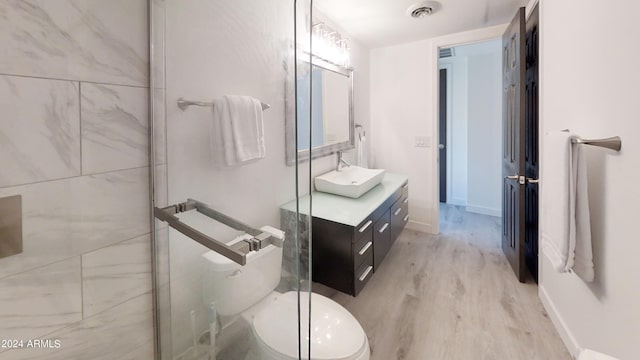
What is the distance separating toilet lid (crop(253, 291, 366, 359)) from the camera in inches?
36.2

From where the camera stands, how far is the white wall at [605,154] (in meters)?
1.01

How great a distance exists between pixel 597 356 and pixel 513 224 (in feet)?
6.33

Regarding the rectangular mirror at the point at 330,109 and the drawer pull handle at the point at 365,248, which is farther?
the rectangular mirror at the point at 330,109

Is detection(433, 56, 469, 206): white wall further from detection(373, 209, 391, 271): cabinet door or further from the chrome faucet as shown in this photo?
detection(373, 209, 391, 271): cabinet door

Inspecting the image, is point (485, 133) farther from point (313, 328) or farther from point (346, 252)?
point (313, 328)

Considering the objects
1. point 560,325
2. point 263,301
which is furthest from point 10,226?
point 560,325

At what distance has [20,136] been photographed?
0.79 meters

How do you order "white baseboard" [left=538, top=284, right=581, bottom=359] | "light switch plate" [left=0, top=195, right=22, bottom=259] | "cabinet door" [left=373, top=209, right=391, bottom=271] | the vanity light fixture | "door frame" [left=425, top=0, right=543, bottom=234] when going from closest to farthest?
"light switch plate" [left=0, top=195, right=22, bottom=259]
"white baseboard" [left=538, top=284, right=581, bottom=359]
"cabinet door" [left=373, top=209, right=391, bottom=271]
the vanity light fixture
"door frame" [left=425, top=0, right=543, bottom=234]

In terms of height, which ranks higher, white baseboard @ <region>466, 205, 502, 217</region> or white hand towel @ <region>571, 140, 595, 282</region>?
white hand towel @ <region>571, 140, 595, 282</region>

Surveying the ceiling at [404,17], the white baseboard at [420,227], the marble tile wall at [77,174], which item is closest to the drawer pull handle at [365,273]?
the marble tile wall at [77,174]

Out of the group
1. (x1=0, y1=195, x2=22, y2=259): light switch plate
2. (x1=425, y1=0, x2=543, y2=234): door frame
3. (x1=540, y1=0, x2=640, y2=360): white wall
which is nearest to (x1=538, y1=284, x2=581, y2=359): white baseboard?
(x1=540, y1=0, x2=640, y2=360): white wall

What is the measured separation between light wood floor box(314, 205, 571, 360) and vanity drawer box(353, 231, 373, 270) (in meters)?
0.41

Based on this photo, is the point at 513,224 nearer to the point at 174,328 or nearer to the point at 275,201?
the point at 275,201

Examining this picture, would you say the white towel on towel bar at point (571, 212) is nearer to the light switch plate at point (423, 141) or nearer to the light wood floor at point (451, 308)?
the light wood floor at point (451, 308)
